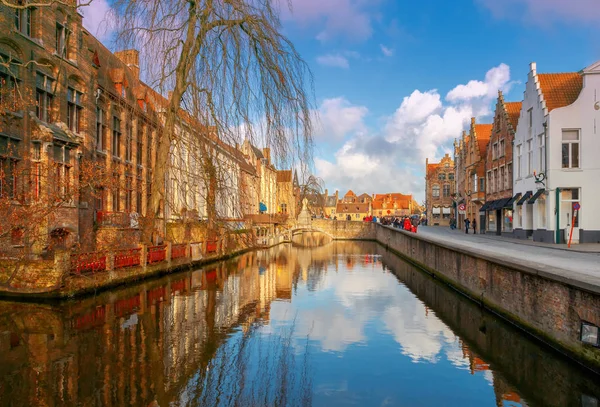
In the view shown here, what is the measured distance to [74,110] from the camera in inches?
818

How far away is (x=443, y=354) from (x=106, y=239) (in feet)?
52.0

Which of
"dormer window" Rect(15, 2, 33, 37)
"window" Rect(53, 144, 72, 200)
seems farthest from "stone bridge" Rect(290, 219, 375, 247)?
"dormer window" Rect(15, 2, 33, 37)

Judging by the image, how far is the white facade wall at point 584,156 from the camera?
22016 mm

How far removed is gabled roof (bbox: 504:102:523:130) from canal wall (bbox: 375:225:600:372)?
17.2 meters

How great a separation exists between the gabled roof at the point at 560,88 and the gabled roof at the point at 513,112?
5.67 metres

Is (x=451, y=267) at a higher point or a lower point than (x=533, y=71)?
lower

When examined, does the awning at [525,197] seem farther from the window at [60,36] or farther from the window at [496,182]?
the window at [60,36]

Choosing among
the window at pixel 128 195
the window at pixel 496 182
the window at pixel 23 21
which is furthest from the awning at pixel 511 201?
the window at pixel 23 21

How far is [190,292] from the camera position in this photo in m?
17.0

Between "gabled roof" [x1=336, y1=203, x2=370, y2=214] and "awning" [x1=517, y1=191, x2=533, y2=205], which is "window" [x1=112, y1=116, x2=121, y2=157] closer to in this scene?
"awning" [x1=517, y1=191, x2=533, y2=205]

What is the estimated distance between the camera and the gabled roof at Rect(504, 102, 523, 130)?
31.8m

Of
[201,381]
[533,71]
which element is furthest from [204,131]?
[533,71]

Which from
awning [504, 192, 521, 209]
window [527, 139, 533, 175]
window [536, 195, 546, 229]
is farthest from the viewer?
awning [504, 192, 521, 209]

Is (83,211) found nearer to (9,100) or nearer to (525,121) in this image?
(9,100)
